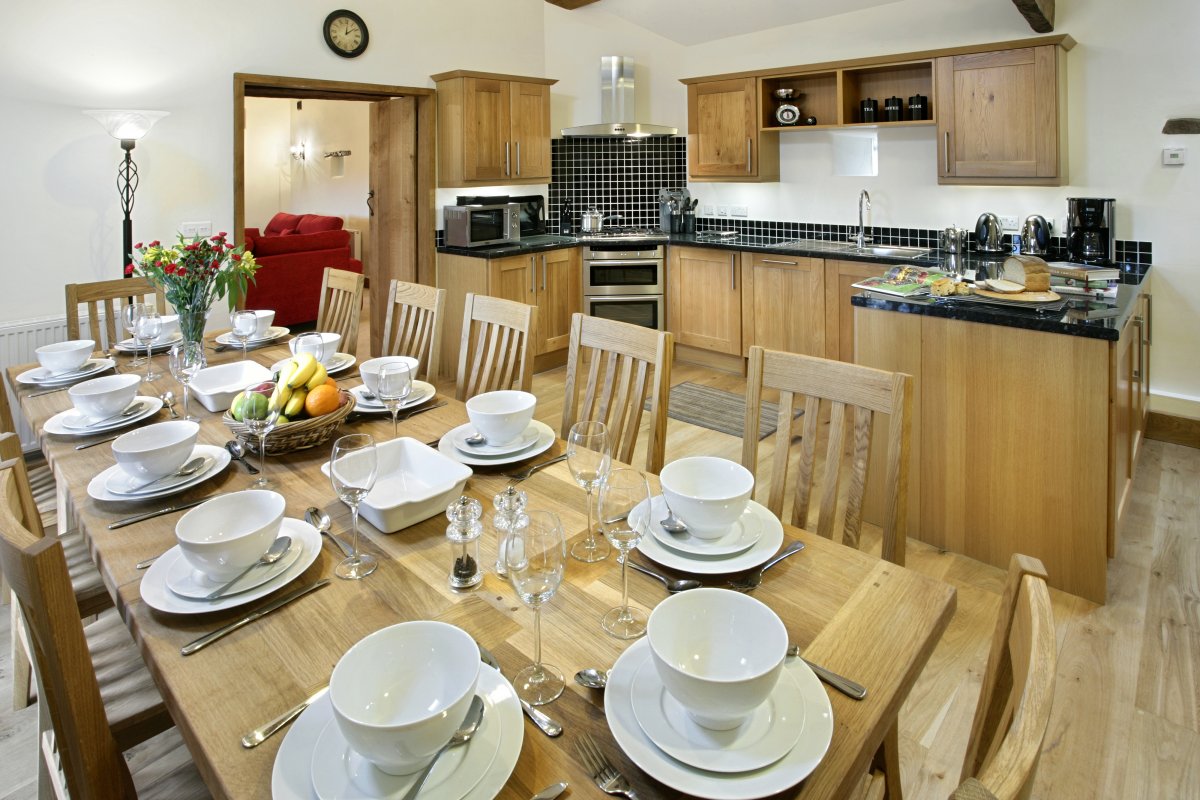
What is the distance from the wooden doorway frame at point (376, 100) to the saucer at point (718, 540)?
3755 millimetres

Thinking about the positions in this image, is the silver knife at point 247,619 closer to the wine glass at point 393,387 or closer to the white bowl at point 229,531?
the white bowl at point 229,531

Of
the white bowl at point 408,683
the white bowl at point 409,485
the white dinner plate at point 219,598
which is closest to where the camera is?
the white bowl at point 408,683

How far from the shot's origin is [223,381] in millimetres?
2266

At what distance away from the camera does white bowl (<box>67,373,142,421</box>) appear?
1931 millimetres

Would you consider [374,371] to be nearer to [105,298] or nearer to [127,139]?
[105,298]

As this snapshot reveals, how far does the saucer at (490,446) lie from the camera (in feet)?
5.52

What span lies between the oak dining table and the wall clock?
375cm

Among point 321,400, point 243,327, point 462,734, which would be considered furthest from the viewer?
point 243,327

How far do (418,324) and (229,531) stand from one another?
1.66m

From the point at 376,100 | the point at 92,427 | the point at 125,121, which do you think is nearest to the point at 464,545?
the point at 92,427

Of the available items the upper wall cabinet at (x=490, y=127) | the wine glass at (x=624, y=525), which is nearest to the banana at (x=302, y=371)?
the wine glass at (x=624, y=525)

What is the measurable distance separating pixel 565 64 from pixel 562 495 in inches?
194

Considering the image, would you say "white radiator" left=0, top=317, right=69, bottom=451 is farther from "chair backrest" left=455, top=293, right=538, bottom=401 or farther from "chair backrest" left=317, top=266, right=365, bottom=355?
"chair backrest" left=455, top=293, right=538, bottom=401

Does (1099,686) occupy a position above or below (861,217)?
below
